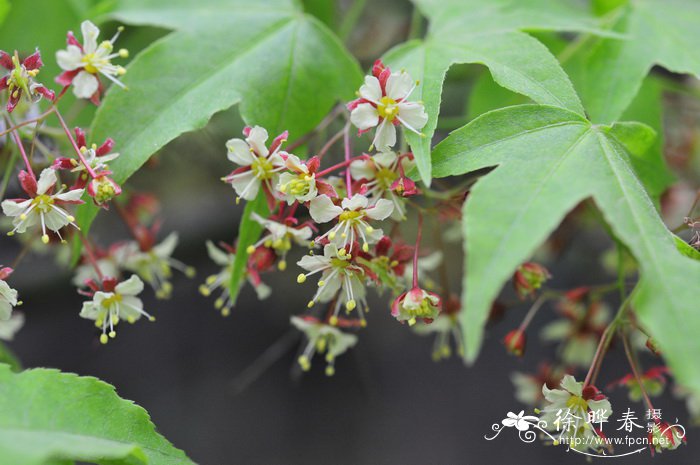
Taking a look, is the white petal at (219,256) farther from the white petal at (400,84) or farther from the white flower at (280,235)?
the white petal at (400,84)

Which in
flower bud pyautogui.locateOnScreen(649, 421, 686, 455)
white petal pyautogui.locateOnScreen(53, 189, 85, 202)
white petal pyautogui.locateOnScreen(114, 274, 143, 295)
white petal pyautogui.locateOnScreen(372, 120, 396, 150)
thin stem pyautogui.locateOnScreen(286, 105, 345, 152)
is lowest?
flower bud pyautogui.locateOnScreen(649, 421, 686, 455)

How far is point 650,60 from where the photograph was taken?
80 cm

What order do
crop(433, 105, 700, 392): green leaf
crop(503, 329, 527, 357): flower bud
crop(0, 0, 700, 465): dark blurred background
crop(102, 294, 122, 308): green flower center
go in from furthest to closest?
crop(0, 0, 700, 465): dark blurred background → crop(503, 329, 527, 357): flower bud → crop(102, 294, 122, 308): green flower center → crop(433, 105, 700, 392): green leaf

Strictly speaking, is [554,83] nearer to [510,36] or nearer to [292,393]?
[510,36]

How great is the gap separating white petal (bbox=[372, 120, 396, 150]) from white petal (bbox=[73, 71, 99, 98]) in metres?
0.28

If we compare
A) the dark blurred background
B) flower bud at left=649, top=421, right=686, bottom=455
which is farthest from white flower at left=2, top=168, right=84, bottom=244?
the dark blurred background

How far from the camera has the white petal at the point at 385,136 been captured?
2.08 feet

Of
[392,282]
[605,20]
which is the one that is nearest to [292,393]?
[392,282]

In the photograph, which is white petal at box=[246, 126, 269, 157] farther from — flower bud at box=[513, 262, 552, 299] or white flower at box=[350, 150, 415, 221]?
flower bud at box=[513, 262, 552, 299]

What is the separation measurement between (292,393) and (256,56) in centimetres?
94

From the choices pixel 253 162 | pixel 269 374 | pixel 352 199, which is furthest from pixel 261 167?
pixel 269 374

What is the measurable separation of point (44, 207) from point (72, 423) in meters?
0.21

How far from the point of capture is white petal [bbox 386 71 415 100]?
0.64 metres

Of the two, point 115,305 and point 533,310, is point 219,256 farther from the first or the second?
point 533,310
